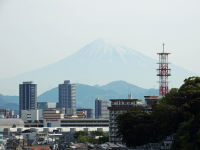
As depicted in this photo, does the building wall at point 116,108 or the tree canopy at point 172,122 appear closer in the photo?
the tree canopy at point 172,122

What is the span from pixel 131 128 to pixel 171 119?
1652cm

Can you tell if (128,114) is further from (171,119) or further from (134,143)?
(171,119)

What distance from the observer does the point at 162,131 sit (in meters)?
117

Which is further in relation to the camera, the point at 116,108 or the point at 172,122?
the point at 116,108

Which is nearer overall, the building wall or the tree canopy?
the tree canopy

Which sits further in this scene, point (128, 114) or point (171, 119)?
point (128, 114)

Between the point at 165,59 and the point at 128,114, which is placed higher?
the point at 165,59

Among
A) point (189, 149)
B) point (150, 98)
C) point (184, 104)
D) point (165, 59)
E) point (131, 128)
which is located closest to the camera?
point (189, 149)

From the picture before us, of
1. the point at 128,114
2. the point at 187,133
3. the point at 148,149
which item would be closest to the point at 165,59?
the point at 128,114

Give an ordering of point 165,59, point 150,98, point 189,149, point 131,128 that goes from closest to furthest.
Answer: point 189,149
point 131,128
point 150,98
point 165,59

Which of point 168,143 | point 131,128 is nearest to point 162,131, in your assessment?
point 168,143

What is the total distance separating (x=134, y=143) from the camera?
408ft

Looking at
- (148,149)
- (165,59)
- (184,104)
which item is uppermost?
(165,59)

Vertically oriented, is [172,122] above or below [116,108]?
below
